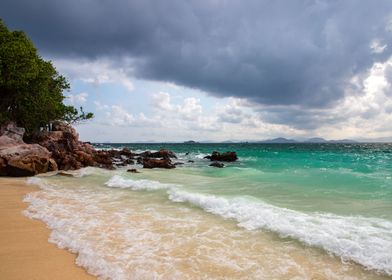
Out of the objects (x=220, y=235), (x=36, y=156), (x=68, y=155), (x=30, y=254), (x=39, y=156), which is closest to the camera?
(x=30, y=254)

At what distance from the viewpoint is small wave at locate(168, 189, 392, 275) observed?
20.6 feet

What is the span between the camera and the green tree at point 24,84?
76.0ft

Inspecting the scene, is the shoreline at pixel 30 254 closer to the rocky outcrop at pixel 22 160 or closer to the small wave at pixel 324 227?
the small wave at pixel 324 227

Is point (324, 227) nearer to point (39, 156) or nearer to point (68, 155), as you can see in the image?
point (39, 156)

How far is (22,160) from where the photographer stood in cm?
1992

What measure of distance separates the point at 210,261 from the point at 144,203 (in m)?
6.05

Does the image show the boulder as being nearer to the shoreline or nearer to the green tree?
the green tree

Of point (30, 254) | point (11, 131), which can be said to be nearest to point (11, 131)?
point (11, 131)

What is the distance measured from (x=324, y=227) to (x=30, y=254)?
7056mm

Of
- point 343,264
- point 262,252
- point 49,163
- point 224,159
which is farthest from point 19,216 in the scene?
point 224,159

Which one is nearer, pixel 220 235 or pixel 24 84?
pixel 220 235

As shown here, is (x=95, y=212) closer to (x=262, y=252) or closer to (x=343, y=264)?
(x=262, y=252)

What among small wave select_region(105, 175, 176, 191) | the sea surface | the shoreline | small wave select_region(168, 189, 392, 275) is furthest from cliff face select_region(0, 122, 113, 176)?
small wave select_region(168, 189, 392, 275)

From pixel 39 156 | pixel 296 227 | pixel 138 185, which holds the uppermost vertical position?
pixel 39 156
